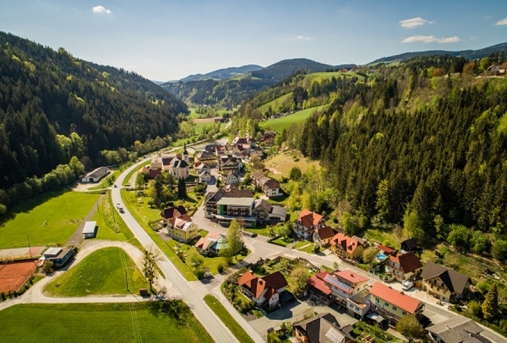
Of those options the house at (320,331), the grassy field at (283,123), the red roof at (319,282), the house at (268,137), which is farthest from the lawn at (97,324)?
the grassy field at (283,123)

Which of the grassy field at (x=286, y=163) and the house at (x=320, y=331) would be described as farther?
the grassy field at (x=286, y=163)

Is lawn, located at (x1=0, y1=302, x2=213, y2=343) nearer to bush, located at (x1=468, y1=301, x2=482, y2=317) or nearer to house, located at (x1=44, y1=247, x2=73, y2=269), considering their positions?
house, located at (x1=44, y1=247, x2=73, y2=269)

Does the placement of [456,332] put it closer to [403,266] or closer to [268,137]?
[403,266]

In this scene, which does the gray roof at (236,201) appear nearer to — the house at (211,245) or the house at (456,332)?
the house at (211,245)

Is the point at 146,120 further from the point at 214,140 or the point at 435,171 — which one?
the point at 435,171

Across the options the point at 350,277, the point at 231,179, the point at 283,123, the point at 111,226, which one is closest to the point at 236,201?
the point at 231,179

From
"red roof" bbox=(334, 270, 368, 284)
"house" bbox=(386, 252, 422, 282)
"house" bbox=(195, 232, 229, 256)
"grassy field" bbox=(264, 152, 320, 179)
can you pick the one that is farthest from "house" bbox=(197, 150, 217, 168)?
"house" bbox=(386, 252, 422, 282)
